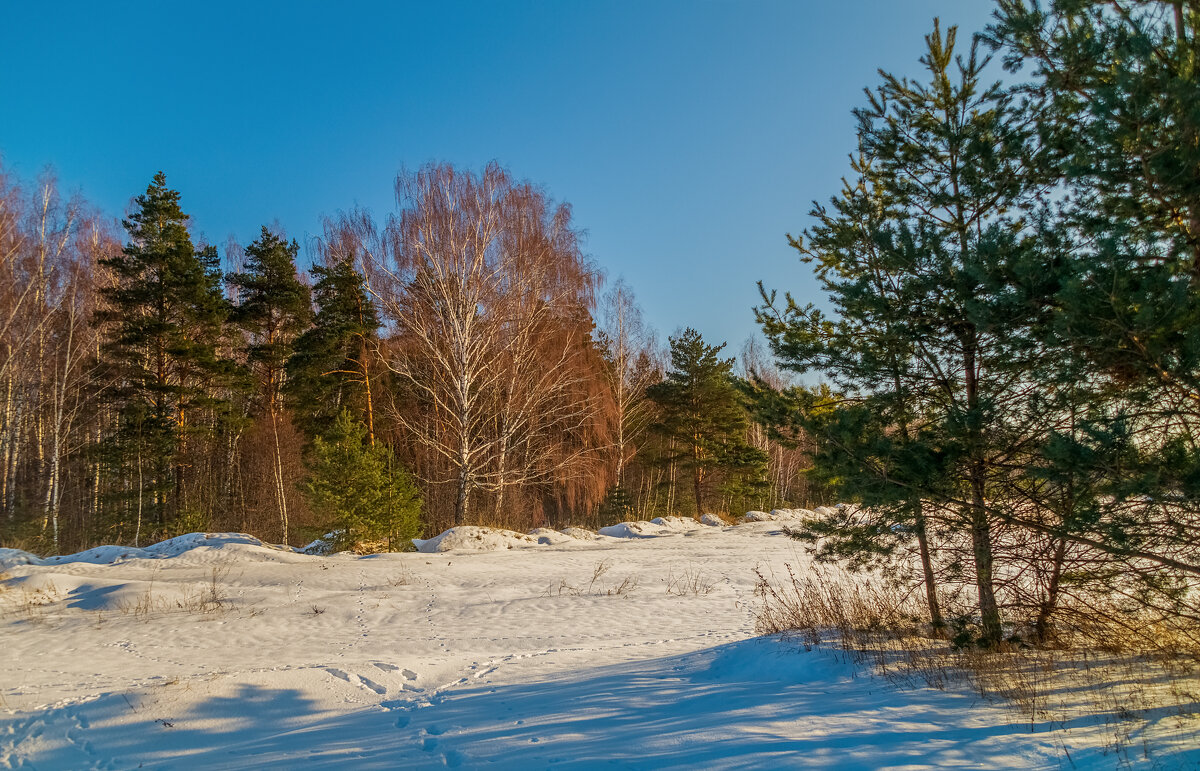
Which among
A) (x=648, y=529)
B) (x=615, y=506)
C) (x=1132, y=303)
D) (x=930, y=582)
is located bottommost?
(x=648, y=529)

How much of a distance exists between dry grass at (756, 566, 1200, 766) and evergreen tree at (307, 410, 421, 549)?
9.96 meters

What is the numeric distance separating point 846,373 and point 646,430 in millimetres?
23050

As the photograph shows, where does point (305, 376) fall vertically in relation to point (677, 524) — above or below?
above

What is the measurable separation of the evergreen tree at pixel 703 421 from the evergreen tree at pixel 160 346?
17.4 metres

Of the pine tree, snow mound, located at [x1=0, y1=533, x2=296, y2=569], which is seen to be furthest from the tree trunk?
the pine tree

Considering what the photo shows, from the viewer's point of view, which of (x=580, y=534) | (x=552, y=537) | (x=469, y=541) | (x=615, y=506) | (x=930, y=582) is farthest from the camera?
(x=615, y=506)

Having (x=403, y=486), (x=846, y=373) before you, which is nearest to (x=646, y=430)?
(x=403, y=486)

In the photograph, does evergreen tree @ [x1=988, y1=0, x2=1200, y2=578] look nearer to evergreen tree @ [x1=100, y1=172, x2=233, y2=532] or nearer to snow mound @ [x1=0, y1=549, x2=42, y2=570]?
snow mound @ [x1=0, y1=549, x2=42, y2=570]

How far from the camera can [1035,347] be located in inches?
206

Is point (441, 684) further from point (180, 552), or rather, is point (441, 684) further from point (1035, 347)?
point (180, 552)

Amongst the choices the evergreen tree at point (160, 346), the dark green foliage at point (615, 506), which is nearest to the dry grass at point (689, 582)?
the dark green foliage at point (615, 506)

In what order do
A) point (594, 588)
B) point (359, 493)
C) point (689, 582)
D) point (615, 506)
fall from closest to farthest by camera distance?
point (594, 588)
point (689, 582)
point (359, 493)
point (615, 506)

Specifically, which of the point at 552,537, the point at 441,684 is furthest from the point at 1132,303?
the point at 552,537

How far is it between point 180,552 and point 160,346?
7.79 metres
